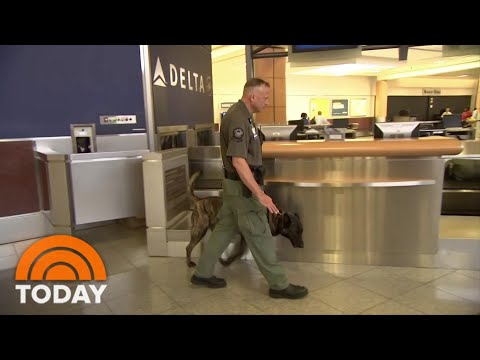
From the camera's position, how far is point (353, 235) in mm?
3043

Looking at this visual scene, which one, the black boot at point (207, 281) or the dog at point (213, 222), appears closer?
the black boot at point (207, 281)

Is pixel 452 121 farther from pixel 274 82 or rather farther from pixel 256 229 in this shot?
pixel 256 229

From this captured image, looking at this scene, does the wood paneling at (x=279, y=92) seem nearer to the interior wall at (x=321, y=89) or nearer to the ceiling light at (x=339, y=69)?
the ceiling light at (x=339, y=69)

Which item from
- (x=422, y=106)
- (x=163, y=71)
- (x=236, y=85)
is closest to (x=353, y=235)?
(x=163, y=71)

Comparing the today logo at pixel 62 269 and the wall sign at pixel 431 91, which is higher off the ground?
the wall sign at pixel 431 91

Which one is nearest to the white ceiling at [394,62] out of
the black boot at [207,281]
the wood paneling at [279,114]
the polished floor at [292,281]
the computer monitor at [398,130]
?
the wood paneling at [279,114]

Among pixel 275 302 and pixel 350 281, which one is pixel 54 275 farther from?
pixel 350 281

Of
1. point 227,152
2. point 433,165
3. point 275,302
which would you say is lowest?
point 275,302

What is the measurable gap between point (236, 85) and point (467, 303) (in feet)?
36.0

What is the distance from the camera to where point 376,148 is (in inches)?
110

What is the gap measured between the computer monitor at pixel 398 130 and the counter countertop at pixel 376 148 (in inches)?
9.6

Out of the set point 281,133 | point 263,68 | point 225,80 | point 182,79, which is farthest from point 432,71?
point 281,133

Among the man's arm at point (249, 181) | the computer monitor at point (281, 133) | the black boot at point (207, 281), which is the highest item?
the computer monitor at point (281, 133)

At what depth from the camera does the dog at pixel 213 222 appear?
2.85 metres
